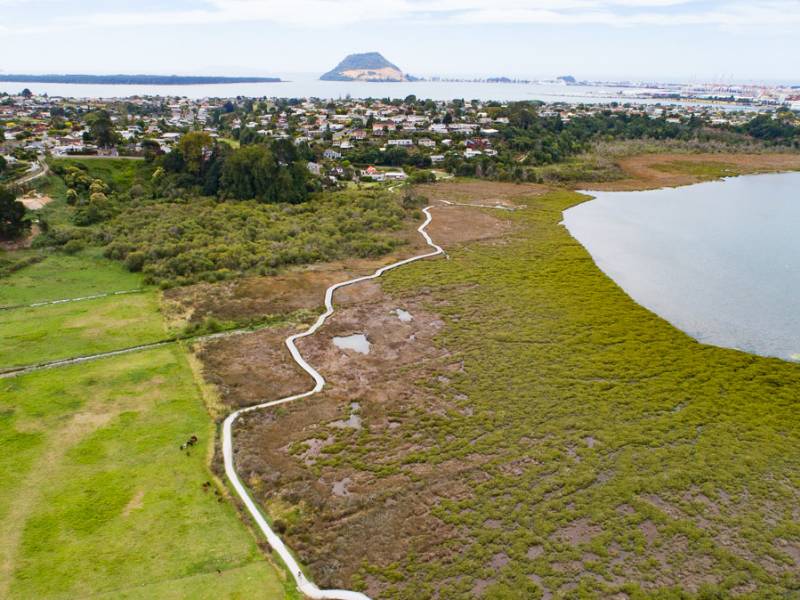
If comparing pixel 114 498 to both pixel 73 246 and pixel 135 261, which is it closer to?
pixel 135 261

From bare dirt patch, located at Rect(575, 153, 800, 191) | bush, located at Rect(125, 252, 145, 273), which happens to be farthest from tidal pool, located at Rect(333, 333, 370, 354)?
bare dirt patch, located at Rect(575, 153, 800, 191)

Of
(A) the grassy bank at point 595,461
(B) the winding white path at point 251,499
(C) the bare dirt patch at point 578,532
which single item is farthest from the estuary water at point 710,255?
(B) the winding white path at point 251,499

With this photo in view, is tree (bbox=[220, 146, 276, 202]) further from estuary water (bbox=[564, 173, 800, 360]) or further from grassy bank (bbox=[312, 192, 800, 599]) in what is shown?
grassy bank (bbox=[312, 192, 800, 599])

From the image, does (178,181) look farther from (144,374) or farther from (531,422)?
(531,422)

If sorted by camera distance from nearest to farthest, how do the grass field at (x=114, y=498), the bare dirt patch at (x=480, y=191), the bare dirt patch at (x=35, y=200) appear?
the grass field at (x=114, y=498) < the bare dirt patch at (x=35, y=200) < the bare dirt patch at (x=480, y=191)

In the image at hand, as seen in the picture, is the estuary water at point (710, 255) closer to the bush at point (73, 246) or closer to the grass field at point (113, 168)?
the bush at point (73, 246)

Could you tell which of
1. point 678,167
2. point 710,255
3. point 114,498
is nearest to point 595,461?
point 114,498
